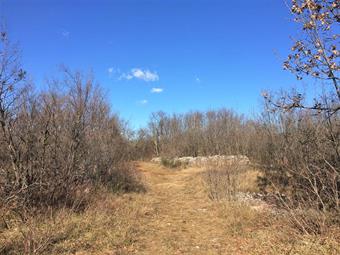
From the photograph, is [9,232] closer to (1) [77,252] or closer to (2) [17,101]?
(1) [77,252]

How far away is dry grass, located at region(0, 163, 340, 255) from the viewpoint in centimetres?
613

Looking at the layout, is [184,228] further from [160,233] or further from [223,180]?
[223,180]

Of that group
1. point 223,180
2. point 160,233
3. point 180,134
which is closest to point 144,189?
point 223,180

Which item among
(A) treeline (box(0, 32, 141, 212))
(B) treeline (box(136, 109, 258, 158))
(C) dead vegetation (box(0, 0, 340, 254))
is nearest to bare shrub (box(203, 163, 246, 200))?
(C) dead vegetation (box(0, 0, 340, 254))

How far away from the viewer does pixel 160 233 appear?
8258mm

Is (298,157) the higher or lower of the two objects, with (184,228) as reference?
higher

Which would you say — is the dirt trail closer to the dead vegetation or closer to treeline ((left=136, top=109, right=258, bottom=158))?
the dead vegetation

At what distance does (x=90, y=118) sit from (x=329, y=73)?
9.04m

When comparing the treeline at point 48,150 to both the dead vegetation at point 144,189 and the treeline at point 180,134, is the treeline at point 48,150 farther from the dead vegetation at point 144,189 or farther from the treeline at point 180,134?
the treeline at point 180,134


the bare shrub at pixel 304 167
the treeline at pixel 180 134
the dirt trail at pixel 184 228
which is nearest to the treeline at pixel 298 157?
the bare shrub at pixel 304 167

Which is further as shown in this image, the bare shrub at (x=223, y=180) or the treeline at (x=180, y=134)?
the treeline at (x=180, y=134)

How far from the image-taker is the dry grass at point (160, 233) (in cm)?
613

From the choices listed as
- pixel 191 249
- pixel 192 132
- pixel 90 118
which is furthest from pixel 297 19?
pixel 192 132

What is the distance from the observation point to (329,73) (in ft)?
18.8
